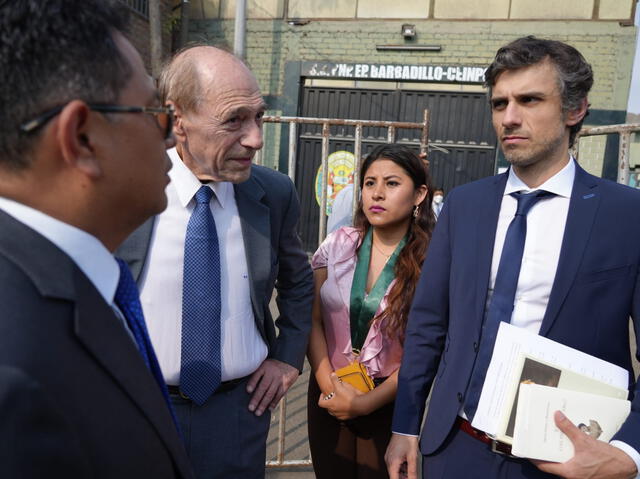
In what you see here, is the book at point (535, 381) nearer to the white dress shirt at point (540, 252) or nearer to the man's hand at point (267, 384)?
the white dress shirt at point (540, 252)

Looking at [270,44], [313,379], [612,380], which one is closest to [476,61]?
[270,44]

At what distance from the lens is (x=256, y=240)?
1.90 meters

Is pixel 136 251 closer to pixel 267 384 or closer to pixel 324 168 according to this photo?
pixel 267 384

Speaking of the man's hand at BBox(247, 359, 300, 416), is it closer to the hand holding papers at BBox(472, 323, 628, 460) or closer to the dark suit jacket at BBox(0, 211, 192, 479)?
the hand holding papers at BBox(472, 323, 628, 460)

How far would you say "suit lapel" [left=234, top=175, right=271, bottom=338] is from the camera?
6.16ft

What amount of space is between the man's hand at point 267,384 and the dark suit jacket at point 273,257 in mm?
66

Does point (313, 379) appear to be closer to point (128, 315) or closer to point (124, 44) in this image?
point (128, 315)

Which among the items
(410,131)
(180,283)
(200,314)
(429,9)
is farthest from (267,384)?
(429,9)

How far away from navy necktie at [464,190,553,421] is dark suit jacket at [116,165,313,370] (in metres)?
0.71

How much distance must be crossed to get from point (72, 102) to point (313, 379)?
1.98 meters

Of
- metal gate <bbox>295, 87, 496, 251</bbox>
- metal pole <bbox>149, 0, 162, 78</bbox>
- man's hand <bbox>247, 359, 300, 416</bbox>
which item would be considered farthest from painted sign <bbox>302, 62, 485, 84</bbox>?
man's hand <bbox>247, 359, 300, 416</bbox>

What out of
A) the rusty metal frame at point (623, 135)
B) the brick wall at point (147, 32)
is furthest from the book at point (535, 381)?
the brick wall at point (147, 32)

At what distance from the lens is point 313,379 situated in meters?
2.55

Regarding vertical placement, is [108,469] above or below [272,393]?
above
